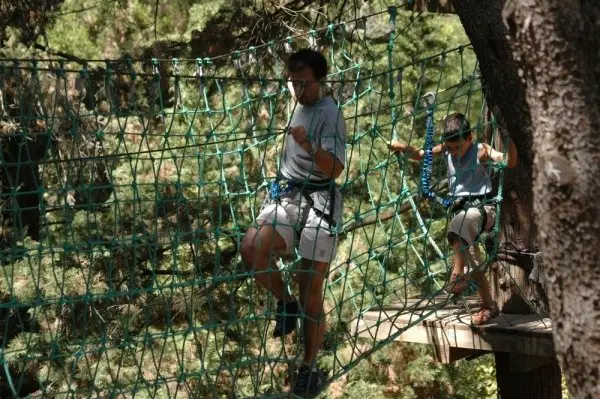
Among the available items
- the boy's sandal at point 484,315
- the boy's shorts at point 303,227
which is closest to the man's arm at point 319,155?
the boy's shorts at point 303,227

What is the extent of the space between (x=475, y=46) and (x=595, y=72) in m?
0.71

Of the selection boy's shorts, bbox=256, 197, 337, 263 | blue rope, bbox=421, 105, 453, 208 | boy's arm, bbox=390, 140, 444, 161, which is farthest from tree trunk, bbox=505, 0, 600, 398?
boy's arm, bbox=390, 140, 444, 161

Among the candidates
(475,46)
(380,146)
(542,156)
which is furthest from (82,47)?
(542,156)

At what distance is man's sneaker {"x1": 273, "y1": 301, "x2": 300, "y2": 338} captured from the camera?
3.29m

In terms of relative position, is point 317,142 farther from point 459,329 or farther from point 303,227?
point 459,329

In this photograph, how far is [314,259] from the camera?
3.23 m

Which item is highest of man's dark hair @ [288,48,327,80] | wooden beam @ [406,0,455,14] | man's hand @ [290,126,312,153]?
wooden beam @ [406,0,455,14]

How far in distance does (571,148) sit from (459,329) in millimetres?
1497

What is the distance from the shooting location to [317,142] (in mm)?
3174

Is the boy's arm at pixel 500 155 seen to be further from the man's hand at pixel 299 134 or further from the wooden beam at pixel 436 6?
the wooden beam at pixel 436 6

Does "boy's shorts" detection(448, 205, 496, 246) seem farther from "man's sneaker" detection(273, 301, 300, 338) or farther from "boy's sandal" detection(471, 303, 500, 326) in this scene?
"man's sneaker" detection(273, 301, 300, 338)

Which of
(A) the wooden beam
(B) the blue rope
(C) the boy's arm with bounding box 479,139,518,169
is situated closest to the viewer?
(C) the boy's arm with bounding box 479,139,518,169

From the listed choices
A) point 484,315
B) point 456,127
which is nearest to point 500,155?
point 456,127

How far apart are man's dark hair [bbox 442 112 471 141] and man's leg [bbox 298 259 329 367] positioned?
0.57 metres
